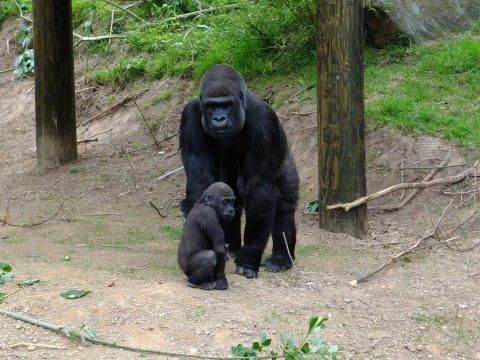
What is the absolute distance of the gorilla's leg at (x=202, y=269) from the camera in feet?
16.9

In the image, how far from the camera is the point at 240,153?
19.4ft

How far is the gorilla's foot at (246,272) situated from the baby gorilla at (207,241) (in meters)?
0.40

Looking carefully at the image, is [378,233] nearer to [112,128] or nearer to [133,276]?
[133,276]

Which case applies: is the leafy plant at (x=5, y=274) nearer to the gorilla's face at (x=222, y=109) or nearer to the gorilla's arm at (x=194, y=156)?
the gorilla's arm at (x=194, y=156)

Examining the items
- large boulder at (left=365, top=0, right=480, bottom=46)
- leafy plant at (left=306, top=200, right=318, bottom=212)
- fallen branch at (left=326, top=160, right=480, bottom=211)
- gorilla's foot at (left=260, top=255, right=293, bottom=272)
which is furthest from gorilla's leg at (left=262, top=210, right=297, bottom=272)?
large boulder at (left=365, top=0, right=480, bottom=46)

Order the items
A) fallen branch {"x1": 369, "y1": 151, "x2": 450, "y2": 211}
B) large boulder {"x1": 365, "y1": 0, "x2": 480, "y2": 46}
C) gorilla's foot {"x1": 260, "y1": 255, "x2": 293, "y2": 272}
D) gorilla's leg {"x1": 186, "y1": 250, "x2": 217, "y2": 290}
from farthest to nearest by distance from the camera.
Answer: large boulder {"x1": 365, "y1": 0, "x2": 480, "y2": 46} < fallen branch {"x1": 369, "y1": 151, "x2": 450, "y2": 211} < gorilla's foot {"x1": 260, "y1": 255, "x2": 293, "y2": 272} < gorilla's leg {"x1": 186, "y1": 250, "x2": 217, "y2": 290}

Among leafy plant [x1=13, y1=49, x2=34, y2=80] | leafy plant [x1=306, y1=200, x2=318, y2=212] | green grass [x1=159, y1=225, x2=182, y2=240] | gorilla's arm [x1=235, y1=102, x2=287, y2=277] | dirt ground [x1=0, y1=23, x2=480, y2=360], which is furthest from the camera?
leafy plant [x1=13, y1=49, x2=34, y2=80]

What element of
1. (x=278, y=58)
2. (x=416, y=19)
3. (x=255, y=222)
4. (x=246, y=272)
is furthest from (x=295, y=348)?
(x=416, y=19)

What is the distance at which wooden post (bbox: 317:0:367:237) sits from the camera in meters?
6.50

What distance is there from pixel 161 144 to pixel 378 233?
11.6ft

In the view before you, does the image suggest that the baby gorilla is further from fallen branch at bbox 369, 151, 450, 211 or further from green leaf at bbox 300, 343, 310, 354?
fallen branch at bbox 369, 151, 450, 211

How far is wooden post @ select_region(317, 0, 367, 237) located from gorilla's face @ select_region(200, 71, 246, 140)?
1130 mm

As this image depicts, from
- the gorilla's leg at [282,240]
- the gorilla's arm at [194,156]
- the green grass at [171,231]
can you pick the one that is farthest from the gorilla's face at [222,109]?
the green grass at [171,231]

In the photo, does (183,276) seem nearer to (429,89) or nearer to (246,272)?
(246,272)
